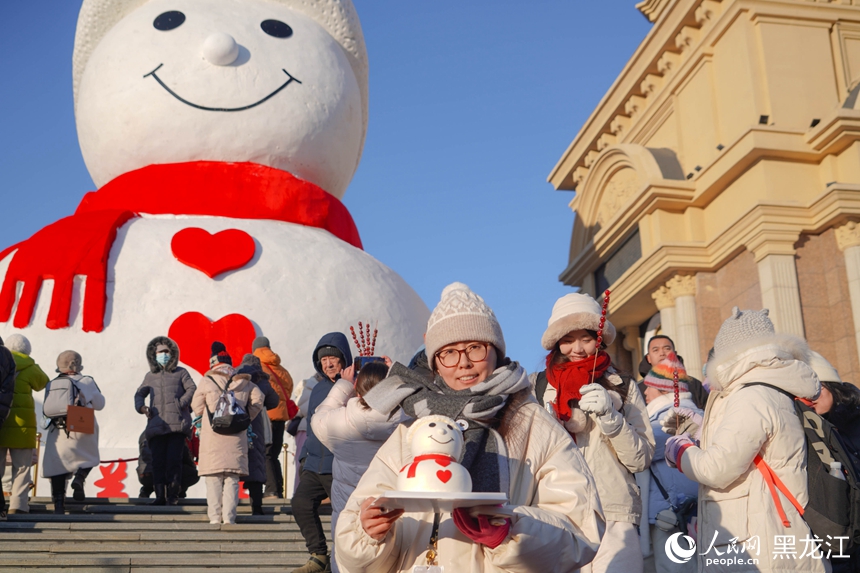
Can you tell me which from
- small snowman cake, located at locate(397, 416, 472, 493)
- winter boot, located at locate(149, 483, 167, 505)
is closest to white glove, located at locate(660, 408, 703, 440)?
small snowman cake, located at locate(397, 416, 472, 493)

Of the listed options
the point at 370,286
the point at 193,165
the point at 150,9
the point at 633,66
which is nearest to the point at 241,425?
the point at 370,286

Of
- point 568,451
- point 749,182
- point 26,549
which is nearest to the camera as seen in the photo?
point 568,451

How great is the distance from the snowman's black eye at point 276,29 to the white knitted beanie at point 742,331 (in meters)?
9.90

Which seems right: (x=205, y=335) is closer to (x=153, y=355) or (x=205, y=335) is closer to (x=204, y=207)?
(x=204, y=207)

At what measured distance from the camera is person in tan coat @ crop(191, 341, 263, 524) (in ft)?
21.0

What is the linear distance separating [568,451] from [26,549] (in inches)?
176

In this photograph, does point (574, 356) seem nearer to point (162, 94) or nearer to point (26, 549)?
point (26, 549)

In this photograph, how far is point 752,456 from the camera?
3236mm

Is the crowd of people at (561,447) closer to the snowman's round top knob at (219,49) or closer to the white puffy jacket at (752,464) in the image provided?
the white puffy jacket at (752,464)

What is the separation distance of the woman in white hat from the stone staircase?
8.95 feet

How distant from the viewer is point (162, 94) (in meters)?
11.9

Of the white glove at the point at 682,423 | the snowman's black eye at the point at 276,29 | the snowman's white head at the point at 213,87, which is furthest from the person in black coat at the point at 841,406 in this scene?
the snowman's black eye at the point at 276,29

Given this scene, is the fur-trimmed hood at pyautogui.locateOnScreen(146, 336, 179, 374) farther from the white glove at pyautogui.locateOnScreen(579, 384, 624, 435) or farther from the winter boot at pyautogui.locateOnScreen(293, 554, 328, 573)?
the white glove at pyautogui.locateOnScreen(579, 384, 624, 435)

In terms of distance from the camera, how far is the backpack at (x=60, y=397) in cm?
695
